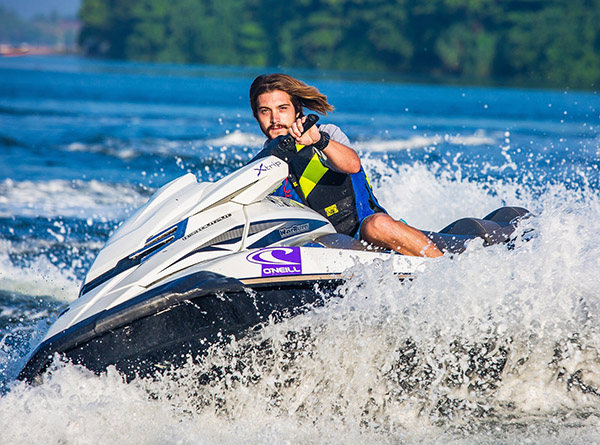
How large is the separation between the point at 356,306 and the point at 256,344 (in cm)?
46

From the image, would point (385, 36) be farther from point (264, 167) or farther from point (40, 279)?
point (264, 167)

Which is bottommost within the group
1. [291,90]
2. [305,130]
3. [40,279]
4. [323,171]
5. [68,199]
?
[40,279]

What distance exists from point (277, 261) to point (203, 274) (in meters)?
0.34

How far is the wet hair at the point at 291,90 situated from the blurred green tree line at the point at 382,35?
3779cm

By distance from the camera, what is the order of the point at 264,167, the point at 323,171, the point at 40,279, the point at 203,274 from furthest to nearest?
the point at 40,279
the point at 323,171
the point at 264,167
the point at 203,274

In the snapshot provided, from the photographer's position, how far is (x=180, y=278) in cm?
321

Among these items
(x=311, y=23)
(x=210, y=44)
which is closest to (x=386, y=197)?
(x=311, y=23)

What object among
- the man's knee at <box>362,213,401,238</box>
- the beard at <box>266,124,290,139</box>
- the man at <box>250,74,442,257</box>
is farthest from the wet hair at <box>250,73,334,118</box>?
the man's knee at <box>362,213,401,238</box>

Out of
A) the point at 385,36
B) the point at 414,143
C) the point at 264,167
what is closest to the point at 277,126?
the point at 264,167

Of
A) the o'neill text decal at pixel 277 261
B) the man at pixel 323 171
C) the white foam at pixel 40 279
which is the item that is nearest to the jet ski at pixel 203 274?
the o'neill text decal at pixel 277 261

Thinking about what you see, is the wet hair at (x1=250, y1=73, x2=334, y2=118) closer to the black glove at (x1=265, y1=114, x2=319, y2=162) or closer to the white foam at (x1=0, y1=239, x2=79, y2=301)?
the black glove at (x1=265, y1=114, x2=319, y2=162)

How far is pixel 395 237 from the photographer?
3.55 meters

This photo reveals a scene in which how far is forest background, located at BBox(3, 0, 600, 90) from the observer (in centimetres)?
4428

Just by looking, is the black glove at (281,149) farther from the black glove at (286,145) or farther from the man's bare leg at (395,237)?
the man's bare leg at (395,237)
